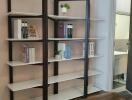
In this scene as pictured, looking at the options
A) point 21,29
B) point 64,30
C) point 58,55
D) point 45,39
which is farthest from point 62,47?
point 21,29

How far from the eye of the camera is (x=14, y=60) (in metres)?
2.77

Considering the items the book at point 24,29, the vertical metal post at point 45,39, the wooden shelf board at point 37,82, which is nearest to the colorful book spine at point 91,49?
the wooden shelf board at point 37,82

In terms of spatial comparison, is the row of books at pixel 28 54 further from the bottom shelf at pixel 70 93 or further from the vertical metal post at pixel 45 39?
the bottom shelf at pixel 70 93

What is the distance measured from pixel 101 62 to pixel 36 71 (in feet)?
4.51

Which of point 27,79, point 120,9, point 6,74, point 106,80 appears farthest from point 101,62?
point 6,74

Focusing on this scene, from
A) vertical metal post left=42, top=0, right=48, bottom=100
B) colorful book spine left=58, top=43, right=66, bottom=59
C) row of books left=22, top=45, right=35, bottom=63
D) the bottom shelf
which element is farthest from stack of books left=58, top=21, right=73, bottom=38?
the bottom shelf

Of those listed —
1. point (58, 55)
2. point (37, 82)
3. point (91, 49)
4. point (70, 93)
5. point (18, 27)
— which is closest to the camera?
point (18, 27)

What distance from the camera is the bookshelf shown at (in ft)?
8.64

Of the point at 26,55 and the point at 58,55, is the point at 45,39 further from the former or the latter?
the point at 58,55

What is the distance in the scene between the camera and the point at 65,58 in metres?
3.02

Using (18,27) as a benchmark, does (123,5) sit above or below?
above

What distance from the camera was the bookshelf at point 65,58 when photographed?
8.64 feet

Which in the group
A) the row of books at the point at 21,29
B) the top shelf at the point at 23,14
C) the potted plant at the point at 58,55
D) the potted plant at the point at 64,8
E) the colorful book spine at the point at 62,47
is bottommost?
the potted plant at the point at 58,55

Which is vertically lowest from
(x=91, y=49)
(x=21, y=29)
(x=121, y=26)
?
(x=91, y=49)
